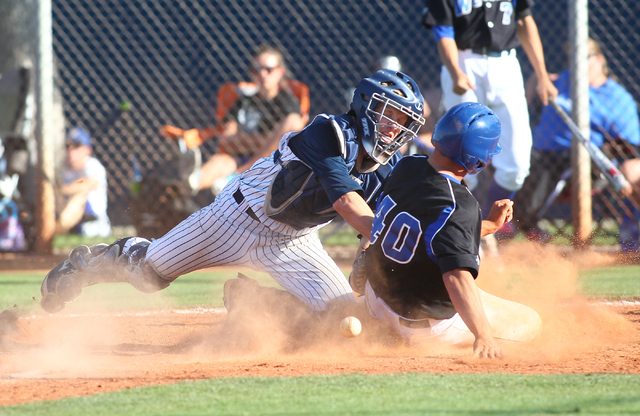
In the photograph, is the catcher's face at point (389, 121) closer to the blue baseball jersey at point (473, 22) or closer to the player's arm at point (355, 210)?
the player's arm at point (355, 210)

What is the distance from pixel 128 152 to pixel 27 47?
5.76ft

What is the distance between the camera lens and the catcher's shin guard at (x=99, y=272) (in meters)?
3.90

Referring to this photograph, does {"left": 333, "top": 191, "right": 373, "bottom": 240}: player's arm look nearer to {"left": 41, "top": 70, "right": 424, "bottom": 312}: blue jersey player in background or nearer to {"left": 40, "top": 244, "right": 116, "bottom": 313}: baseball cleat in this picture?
{"left": 41, "top": 70, "right": 424, "bottom": 312}: blue jersey player in background

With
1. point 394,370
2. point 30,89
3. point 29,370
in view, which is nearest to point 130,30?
point 30,89

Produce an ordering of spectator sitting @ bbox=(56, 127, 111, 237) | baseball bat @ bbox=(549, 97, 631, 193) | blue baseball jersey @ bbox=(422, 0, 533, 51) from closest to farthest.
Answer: blue baseball jersey @ bbox=(422, 0, 533, 51) → baseball bat @ bbox=(549, 97, 631, 193) → spectator sitting @ bbox=(56, 127, 111, 237)

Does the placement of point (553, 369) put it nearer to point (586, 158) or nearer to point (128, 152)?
point (586, 158)

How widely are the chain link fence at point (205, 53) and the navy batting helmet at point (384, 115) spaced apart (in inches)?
228

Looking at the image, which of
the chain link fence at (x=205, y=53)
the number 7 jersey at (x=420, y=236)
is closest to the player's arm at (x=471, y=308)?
the number 7 jersey at (x=420, y=236)

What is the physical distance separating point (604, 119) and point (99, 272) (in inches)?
198

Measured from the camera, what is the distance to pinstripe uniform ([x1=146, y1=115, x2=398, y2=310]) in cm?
371

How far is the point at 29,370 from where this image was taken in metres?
3.16

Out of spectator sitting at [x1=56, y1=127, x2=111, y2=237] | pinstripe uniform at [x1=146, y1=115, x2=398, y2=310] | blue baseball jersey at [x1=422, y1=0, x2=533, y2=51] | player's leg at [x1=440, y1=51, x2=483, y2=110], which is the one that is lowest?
spectator sitting at [x1=56, y1=127, x2=111, y2=237]

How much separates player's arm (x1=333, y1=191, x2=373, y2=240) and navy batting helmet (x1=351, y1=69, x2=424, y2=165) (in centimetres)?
27

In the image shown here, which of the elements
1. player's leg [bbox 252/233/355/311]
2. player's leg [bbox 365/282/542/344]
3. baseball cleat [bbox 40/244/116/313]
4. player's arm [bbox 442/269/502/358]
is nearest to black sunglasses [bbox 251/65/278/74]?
baseball cleat [bbox 40/244/116/313]
